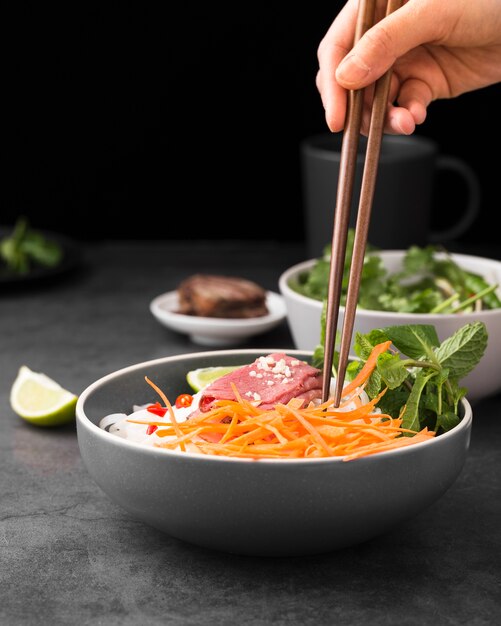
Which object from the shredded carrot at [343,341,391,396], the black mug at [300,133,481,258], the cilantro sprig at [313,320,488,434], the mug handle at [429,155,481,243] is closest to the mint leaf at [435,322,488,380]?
the cilantro sprig at [313,320,488,434]

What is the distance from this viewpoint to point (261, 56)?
2881 mm

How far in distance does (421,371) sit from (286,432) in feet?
0.81

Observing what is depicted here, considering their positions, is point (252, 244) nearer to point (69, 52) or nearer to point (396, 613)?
point (69, 52)

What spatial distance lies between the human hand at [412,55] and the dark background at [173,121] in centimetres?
118

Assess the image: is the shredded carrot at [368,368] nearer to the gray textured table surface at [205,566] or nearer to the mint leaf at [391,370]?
the mint leaf at [391,370]

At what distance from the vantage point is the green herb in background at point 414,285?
1609 mm

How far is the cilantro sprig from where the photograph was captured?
3.82 ft

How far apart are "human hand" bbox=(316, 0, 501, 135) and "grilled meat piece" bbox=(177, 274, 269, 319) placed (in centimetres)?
53

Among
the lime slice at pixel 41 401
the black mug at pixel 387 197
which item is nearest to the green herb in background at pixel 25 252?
the black mug at pixel 387 197

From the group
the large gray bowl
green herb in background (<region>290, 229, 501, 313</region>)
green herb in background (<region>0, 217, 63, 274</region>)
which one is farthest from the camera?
green herb in background (<region>0, 217, 63, 274</region>)

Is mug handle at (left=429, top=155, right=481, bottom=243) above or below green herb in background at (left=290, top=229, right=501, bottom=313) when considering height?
below

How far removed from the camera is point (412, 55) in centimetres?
168

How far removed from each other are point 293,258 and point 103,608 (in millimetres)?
1867

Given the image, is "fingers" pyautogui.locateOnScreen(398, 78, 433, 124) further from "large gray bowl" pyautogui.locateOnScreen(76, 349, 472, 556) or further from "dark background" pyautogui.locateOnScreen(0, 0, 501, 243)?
"dark background" pyautogui.locateOnScreen(0, 0, 501, 243)
